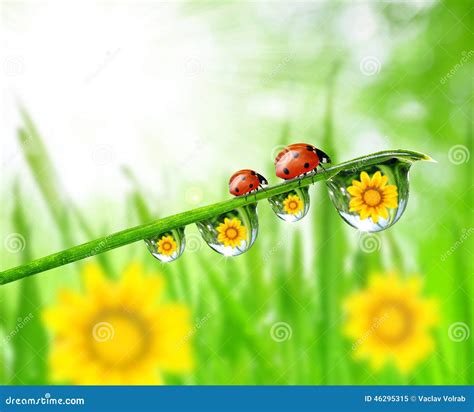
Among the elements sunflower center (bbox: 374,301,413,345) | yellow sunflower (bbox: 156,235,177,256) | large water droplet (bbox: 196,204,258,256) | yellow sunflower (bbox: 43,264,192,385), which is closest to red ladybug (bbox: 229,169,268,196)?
large water droplet (bbox: 196,204,258,256)

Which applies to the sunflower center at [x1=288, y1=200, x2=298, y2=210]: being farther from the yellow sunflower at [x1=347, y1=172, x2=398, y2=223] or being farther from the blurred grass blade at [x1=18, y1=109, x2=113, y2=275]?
the blurred grass blade at [x1=18, y1=109, x2=113, y2=275]

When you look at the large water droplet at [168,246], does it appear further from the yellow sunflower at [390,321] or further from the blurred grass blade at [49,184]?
the yellow sunflower at [390,321]

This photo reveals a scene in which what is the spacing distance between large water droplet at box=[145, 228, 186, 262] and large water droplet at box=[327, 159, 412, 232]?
0.28m

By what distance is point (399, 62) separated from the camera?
1204 mm

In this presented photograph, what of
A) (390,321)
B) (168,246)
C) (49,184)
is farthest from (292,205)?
(49,184)

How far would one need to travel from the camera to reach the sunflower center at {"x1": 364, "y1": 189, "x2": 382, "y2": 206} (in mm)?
969

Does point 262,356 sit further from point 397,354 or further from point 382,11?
point 382,11

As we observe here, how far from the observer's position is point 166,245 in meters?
1.03

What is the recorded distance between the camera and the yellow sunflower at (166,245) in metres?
1.02

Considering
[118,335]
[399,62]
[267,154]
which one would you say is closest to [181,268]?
[118,335]

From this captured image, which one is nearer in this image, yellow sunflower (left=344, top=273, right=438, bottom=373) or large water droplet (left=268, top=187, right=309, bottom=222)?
large water droplet (left=268, top=187, right=309, bottom=222)

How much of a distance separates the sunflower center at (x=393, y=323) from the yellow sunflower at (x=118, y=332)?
0.38 metres
